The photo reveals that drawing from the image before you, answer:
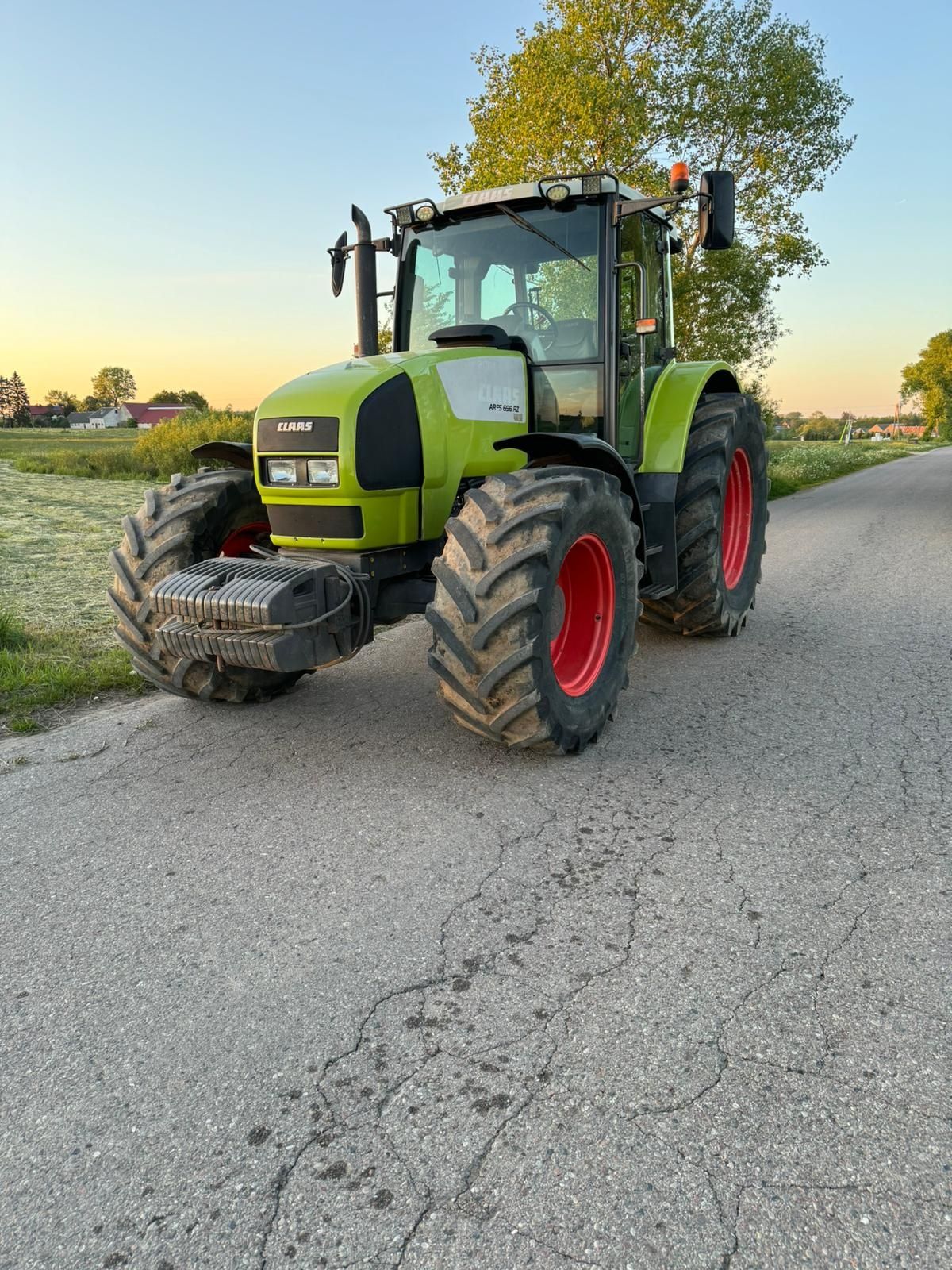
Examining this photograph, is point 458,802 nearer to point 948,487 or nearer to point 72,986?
point 72,986

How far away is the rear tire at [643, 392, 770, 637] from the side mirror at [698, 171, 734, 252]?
4.08 ft

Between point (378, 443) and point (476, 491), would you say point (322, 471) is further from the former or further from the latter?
point (476, 491)

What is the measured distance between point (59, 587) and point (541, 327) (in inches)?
199

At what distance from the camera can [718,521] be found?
5297 millimetres

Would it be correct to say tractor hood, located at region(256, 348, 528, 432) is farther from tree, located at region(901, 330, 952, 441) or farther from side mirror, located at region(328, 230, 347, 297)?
tree, located at region(901, 330, 952, 441)

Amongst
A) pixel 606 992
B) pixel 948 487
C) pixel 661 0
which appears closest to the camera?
pixel 606 992

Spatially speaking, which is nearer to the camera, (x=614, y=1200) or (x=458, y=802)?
(x=614, y=1200)

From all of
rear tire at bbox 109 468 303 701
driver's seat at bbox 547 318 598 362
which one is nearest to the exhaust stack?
driver's seat at bbox 547 318 598 362

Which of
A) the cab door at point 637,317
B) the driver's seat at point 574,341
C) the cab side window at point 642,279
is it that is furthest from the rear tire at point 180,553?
the cab side window at point 642,279

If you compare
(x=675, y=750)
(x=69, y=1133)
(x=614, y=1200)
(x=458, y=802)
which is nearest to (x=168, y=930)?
(x=69, y=1133)

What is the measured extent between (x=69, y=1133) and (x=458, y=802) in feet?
5.80

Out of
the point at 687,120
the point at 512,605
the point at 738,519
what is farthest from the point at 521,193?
the point at 687,120

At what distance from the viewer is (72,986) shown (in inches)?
92.2

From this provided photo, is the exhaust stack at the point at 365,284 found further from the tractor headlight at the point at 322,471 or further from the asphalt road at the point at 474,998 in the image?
the asphalt road at the point at 474,998
